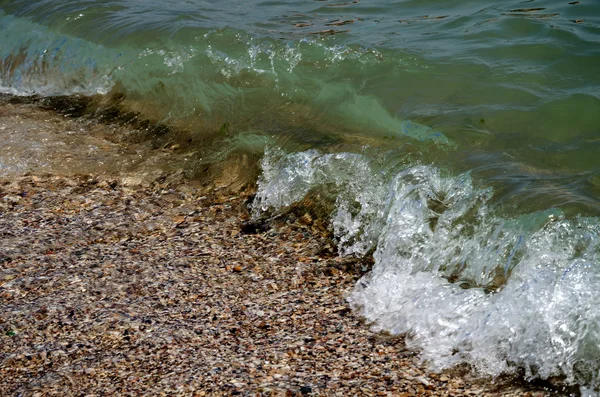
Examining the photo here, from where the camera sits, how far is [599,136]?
5.46 m

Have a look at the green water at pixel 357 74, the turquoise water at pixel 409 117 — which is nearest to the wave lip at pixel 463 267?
the turquoise water at pixel 409 117

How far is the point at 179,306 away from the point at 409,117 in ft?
8.15

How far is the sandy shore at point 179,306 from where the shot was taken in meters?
3.59

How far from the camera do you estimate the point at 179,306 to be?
14.0 ft

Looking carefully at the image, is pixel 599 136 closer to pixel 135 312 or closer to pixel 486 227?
pixel 486 227

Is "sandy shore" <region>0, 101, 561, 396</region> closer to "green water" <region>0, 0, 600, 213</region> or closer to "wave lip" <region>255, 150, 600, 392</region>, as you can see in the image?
"wave lip" <region>255, 150, 600, 392</region>

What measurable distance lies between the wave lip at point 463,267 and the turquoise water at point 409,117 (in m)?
0.01

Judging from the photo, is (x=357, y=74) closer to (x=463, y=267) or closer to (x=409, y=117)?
(x=409, y=117)

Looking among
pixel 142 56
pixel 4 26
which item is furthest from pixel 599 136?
pixel 4 26

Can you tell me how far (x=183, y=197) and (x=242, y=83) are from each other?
160 cm

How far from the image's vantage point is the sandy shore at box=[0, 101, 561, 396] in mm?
3592

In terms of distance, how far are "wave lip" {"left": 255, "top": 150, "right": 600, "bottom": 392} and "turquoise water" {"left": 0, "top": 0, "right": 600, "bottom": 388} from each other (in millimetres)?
10

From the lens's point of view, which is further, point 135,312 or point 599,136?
point 599,136

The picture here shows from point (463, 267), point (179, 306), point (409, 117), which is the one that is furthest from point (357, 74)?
point (179, 306)
